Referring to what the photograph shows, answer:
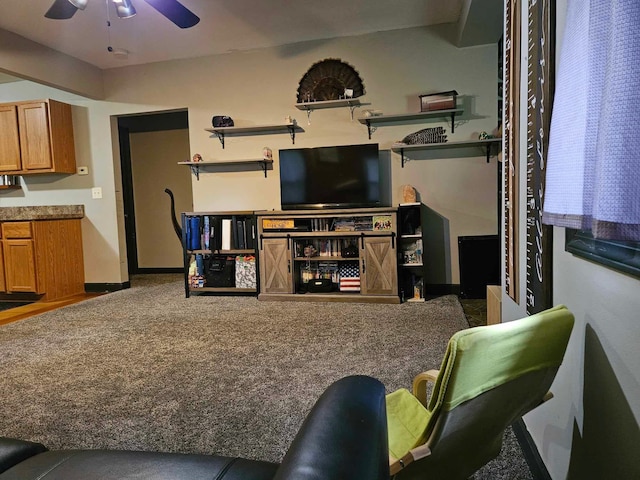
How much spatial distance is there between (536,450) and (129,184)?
6415 millimetres

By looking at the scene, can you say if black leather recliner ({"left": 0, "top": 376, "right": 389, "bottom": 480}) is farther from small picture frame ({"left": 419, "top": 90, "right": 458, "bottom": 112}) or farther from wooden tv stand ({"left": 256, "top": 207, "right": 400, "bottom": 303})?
small picture frame ({"left": 419, "top": 90, "right": 458, "bottom": 112})

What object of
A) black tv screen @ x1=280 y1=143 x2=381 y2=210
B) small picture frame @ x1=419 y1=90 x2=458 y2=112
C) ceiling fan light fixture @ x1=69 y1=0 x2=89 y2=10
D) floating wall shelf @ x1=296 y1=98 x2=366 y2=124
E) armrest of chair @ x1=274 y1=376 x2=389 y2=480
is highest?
ceiling fan light fixture @ x1=69 y1=0 x2=89 y2=10

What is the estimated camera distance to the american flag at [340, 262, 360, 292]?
391 cm

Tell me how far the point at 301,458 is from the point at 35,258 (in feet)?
16.3

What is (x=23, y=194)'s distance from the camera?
5.12m

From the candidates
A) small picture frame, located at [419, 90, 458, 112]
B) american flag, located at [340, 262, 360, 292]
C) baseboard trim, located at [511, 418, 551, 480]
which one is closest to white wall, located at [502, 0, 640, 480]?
baseboard trim, located at [511, 418, 551, 480]

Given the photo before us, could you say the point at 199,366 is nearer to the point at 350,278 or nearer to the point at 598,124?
the point at 350,278

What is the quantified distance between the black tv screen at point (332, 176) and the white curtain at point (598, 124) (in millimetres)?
3155

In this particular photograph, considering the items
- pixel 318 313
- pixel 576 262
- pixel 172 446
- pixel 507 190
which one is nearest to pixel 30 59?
pixel 318 313

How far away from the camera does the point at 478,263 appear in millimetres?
3824

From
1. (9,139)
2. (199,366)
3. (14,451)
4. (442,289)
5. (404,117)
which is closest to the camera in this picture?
(14,451)

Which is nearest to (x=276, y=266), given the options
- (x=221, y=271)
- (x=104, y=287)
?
(x=221, y=271)

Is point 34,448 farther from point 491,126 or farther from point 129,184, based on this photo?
point 129,184

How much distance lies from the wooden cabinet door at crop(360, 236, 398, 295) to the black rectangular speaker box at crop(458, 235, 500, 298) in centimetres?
71
